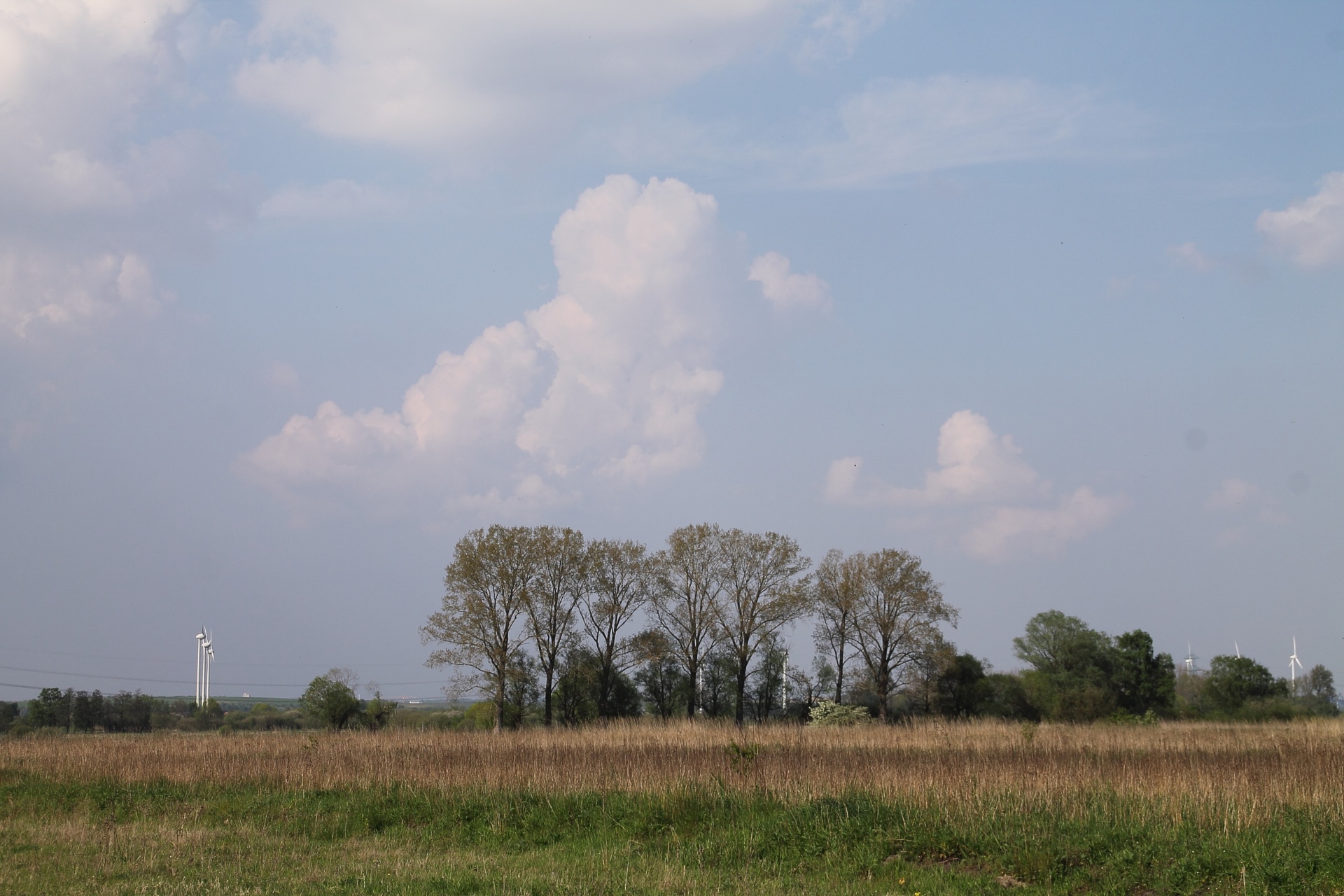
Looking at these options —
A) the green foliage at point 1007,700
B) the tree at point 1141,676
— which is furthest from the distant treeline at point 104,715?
the tree at point 1141,676

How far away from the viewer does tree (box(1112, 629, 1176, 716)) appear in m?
59.7

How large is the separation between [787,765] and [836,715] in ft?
89.5

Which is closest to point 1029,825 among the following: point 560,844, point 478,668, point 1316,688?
point 560,844

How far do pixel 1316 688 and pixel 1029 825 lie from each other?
9643 centimetres

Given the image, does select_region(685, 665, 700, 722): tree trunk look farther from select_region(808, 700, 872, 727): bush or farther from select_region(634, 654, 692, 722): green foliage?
select_region(808, 700, 872, 727): bush

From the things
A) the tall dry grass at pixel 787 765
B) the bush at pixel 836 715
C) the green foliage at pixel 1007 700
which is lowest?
the green foliage at pixel 1007 700

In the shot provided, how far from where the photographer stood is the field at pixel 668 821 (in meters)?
10.6

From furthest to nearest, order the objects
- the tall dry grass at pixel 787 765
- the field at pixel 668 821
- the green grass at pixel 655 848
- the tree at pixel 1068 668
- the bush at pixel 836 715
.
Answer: the tree at pixel 1068 668
the bush at pixel 836 715
the tall dry grass at pixel 787 765
the field at pixel 668 821
the green grass at pixel 655 848

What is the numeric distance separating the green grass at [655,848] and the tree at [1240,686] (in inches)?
1908

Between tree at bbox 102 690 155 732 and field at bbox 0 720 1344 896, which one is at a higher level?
field at bbox 0 720 1344 896

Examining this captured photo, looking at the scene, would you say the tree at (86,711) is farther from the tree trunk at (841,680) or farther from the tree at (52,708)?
the tree trunk at (841,680)

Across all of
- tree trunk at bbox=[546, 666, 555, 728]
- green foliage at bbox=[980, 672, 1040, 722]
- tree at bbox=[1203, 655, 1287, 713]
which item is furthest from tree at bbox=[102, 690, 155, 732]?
tree at bbox=[1203, 655, 1287, 713]

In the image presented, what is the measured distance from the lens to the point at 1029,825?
12133 mm

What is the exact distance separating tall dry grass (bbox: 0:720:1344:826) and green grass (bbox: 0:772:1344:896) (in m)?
0.72
